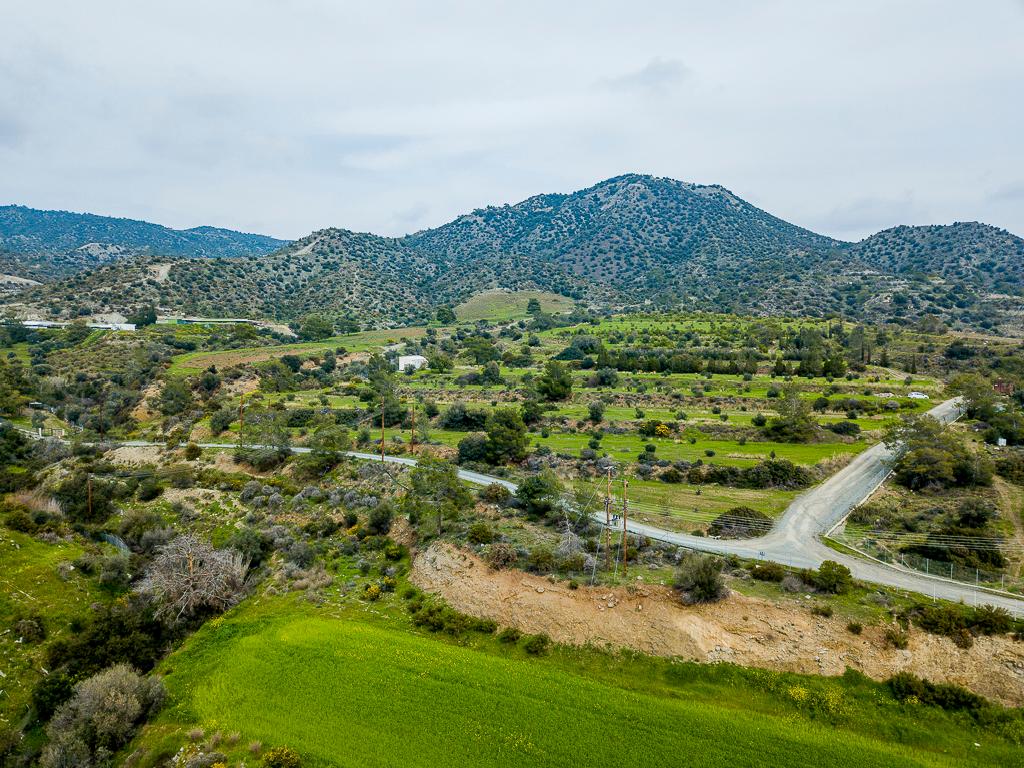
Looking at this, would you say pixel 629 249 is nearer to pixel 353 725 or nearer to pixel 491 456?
pixel 491 456

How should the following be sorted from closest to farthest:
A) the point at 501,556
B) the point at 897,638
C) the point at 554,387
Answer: the point at 897,638 → the point at 501,556 → the point at 554,387

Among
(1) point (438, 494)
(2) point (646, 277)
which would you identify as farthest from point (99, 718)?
(2) point (646, 277)

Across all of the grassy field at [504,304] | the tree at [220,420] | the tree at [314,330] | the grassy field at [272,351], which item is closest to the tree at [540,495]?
the tree at [220,420]

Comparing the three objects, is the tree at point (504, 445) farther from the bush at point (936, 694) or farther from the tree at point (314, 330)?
the tree at point (314, 330)

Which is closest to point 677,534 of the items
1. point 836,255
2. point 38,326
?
point 38,326

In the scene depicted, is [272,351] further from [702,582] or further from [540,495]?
[702,582]

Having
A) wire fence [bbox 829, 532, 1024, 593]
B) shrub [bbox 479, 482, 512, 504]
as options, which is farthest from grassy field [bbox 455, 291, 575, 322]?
wire fence [bbox 829, 532, 1024, 593]
